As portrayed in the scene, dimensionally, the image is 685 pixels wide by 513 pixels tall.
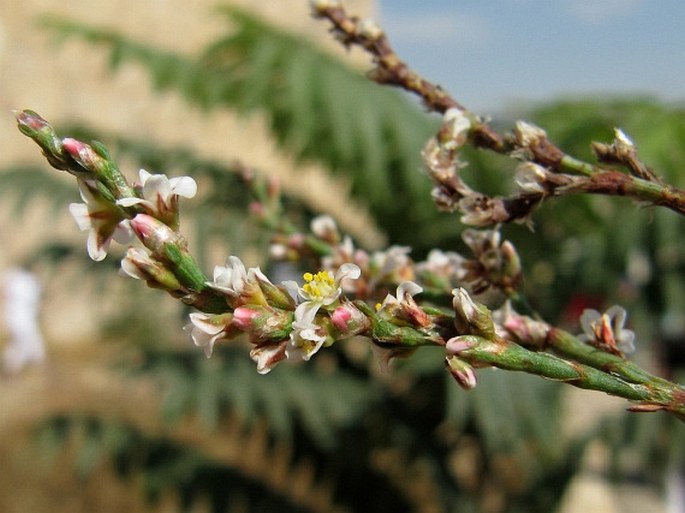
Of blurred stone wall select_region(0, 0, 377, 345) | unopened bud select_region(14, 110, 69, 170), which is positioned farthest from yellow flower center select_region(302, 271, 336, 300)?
blurred stone wall select_region(0, 0, 377, 345)

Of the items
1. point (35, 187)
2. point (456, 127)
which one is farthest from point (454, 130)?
point (35, 187)

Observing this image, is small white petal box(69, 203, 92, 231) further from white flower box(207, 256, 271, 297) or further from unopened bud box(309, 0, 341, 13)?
unopened bud box(309, 0, 341, 13)

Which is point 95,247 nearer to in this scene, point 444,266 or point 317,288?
point 317,288

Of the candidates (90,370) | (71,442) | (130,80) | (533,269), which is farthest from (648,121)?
(130,80)

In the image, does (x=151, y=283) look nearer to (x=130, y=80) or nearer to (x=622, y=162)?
(x=622, y=162)

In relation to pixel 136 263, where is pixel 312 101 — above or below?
below

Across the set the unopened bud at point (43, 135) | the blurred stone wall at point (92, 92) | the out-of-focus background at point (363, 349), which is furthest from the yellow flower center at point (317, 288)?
the blurred stone wall at point (92, 92)

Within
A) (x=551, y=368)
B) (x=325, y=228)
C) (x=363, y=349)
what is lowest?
(x=363, y=349)
